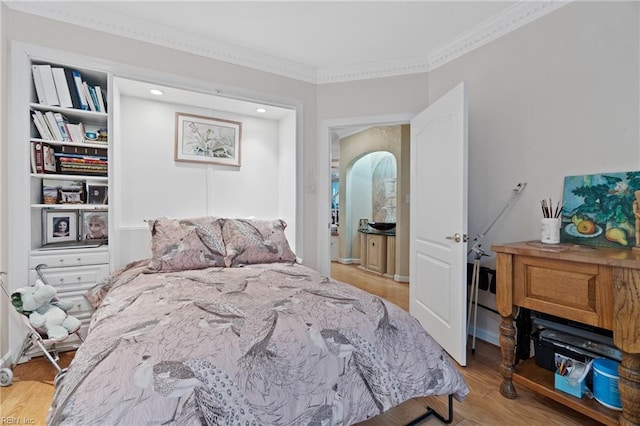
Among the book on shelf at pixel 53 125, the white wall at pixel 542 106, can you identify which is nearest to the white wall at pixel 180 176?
the book on shelf at pixel 53 125

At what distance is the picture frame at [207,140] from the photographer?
3000 mm

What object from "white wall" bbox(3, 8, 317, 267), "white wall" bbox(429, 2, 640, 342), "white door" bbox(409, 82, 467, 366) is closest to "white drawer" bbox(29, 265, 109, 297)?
"white wall" bbox(3, 8, 317, 267)

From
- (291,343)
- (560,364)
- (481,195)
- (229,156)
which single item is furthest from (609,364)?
(229,156)

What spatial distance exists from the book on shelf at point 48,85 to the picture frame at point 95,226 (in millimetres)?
882

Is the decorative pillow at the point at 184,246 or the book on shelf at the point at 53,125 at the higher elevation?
the book on shelf at the point at 53,125

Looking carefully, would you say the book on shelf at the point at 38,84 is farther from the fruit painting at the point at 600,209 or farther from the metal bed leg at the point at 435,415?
the fruit painting at the point at 600,209

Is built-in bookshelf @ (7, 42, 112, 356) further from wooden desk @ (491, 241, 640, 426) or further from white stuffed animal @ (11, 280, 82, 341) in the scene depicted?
wooden desk @ (491, 241, 640, 426)

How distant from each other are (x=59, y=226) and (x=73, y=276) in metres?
0.46

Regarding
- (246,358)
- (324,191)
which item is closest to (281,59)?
(324,191)

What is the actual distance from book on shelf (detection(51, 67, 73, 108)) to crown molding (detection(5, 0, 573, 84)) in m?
0.40

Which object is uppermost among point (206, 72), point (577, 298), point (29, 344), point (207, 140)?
point (206, 72)

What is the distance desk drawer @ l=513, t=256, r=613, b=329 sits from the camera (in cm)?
143

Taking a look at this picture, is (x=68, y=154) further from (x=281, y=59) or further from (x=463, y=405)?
(x=463, y=405)

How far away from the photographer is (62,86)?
2.26m
